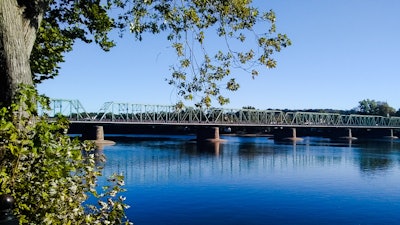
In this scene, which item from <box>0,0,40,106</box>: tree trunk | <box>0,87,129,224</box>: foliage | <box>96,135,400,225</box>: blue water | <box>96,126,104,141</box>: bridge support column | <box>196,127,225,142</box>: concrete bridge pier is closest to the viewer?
<box>0,87,129,224</box>: foliage

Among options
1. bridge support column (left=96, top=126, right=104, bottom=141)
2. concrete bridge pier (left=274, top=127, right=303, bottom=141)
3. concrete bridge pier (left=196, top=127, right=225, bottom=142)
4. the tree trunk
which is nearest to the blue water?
the tree trunk

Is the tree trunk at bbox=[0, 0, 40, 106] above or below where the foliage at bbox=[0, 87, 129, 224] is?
above

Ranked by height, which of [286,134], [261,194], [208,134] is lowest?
[261,194]

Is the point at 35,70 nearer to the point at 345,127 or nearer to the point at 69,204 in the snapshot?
the point at 69,204

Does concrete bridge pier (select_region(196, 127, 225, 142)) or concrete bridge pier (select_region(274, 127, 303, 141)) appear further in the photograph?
concrete bridge pier (select_region(274, 127, 303, 141))

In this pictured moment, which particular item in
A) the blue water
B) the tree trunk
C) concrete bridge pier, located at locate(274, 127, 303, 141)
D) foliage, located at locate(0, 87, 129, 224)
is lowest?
the blue water

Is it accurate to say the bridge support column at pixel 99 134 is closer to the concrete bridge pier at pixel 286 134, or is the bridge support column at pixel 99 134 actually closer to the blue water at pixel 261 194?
the blue water at pixel 261 194

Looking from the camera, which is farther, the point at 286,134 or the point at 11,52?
the point at 286,134

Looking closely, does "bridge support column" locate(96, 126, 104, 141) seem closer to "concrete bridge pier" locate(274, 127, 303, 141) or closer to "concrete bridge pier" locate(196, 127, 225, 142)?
"concrete bridge pier" locate(196, 127, 225, 142)

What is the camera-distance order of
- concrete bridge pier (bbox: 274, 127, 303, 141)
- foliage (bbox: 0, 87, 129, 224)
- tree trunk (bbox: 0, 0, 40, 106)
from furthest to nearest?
1. concrete bridge pier (bbox: 274, 127, 303, 141)
2. tree trunk (bbox: 0, 0, 40, 106)
3. foliage (bbox: 0, 87, 129, 224)

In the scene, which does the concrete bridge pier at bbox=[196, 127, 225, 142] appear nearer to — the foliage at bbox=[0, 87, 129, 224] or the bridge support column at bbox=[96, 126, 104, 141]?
the bridge support column at bbox=[96, 126, 104, 141]

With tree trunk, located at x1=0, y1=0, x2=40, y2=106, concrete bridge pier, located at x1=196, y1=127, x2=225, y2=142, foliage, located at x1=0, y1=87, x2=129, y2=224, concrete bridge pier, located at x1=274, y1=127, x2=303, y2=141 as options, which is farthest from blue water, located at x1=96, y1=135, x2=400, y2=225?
concrete bridge pier, located at x1=274, y1=127, x2=303, y2=141

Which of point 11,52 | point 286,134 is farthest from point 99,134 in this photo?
point 11,52

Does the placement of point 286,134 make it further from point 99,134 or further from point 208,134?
point 99,134
